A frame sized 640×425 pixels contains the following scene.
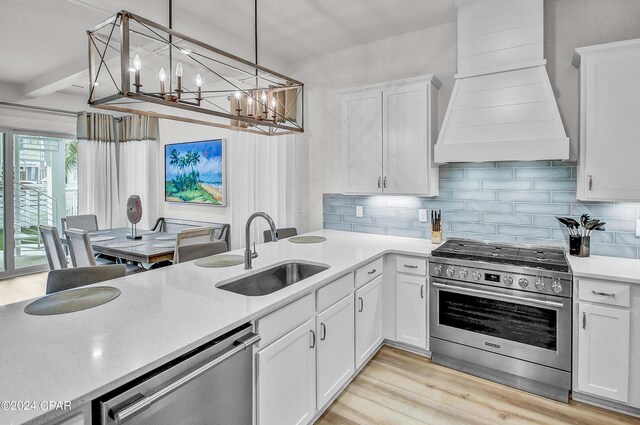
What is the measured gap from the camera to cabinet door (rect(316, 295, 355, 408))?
6.58 ft

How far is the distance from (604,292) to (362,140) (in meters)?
2.14

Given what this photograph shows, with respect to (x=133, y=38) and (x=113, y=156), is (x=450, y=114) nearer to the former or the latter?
(x=133, y=38)

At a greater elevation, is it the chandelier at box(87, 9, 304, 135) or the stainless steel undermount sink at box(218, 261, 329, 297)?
the chandelier at box(87, 9, 304, 135)

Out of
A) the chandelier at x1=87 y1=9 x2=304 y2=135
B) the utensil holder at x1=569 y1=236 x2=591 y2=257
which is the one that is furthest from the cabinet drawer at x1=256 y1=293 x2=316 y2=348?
the utensil holder at x1=569 y1=236 x2=591 y2=257

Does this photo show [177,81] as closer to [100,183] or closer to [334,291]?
[334,291]

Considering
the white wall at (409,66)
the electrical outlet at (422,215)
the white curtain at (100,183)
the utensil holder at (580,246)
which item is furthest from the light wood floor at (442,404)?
the white curtain at (100,183)

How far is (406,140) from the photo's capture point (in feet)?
10.1

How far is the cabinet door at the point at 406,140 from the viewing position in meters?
2.98

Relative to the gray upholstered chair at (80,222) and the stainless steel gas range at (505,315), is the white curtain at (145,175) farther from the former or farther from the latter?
the stainless steel gas range at (505,315)

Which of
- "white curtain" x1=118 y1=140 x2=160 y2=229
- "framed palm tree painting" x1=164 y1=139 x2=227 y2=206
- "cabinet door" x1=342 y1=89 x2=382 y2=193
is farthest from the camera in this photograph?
"white curtain" x1=118 y1=140 x2=160 y2=229

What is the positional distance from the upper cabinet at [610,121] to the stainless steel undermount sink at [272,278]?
1903 millimetres

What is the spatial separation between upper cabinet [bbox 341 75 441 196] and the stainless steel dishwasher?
2.09m

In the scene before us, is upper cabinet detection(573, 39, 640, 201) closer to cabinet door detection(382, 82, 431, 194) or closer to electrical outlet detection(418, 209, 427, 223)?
cabinet door detection(382, 82, 431, 194)

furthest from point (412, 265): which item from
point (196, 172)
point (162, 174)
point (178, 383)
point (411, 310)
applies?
point (162, 174)
